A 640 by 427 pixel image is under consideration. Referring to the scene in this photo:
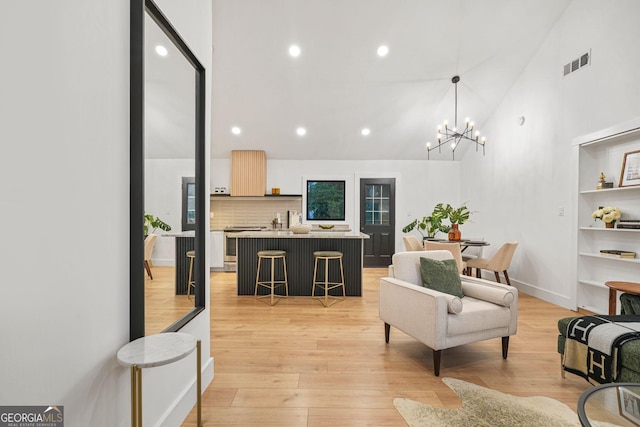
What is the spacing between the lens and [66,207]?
109 centimetres

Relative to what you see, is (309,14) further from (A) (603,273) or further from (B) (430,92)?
(A) (603,273)

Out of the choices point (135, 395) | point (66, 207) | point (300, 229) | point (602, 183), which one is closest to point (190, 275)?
point (135, 395)

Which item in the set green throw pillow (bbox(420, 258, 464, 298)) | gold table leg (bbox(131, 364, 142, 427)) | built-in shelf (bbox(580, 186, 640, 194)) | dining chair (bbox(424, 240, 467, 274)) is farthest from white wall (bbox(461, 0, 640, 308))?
gold table leg (bbox(131, 364, 142, 427))

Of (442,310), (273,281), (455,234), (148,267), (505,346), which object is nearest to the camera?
(148,267)

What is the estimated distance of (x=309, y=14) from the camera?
4590 millimetres

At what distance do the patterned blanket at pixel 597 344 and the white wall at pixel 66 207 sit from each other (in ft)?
9.26

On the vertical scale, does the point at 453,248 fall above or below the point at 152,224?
below

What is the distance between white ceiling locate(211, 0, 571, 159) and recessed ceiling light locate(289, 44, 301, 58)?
3.1 inches

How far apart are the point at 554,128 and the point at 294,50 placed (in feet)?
13.2

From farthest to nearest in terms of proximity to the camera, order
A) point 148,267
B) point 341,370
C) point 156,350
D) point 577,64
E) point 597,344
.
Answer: point 577,64 < point 341,370 < point 597,344 < point 148,267 < point 156,350

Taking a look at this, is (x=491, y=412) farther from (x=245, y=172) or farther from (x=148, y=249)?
(x=245, y=172)

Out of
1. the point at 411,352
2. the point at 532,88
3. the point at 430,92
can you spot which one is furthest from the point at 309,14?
the point at 411,352

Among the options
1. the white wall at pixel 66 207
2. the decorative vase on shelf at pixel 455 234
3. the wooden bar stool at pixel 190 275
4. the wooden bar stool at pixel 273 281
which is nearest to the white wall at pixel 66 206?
the white wall at pixel 66 207

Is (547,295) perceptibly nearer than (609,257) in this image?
No
